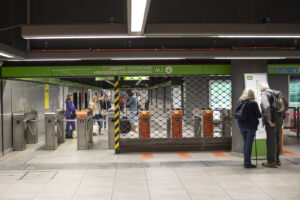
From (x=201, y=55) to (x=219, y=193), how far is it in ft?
10.4

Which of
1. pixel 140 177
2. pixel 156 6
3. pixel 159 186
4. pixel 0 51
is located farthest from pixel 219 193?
pixel 156 6

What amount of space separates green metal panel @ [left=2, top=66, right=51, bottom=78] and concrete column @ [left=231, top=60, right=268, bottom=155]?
15.3 feet

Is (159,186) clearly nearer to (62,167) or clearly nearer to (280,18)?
(62,167)

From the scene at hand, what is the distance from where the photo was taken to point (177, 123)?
29.3 feet

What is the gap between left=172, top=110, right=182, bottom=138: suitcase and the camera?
29.1 ft

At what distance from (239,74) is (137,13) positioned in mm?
4817

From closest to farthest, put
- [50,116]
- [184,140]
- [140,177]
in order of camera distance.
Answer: [140,177] → [184,140] → [50,116]

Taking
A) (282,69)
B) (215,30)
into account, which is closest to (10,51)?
(215,30)

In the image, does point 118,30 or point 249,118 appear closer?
point 118,30

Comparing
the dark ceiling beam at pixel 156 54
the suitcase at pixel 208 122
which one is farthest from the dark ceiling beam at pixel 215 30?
the suitcase at pixel 208 122

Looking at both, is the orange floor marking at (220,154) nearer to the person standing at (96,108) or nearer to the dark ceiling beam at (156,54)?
the dark ceiling beam at (156,54)

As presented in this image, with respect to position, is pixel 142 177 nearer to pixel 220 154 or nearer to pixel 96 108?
pixel 220 154

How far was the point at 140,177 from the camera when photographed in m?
5.38

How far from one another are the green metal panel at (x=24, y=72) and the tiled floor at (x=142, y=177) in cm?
205
